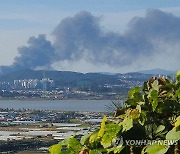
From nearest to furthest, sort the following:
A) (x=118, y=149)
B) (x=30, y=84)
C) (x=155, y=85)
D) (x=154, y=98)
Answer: (x=118, y=149), (x=154, y=98), (x=155, y=85), (x=30, y=84)

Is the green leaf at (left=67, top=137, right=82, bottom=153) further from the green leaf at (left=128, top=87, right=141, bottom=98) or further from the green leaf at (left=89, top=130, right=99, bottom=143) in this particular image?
the green leaf at (left=128, top=87, right=141, bottom=98)

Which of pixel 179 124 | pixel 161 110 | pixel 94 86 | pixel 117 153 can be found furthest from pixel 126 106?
pixel 94 86

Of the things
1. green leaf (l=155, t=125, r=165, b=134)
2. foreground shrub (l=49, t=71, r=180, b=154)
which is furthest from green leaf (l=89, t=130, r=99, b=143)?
green leaf (l=155, t=125, r=165, b=134)

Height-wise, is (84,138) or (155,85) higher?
(155,85)

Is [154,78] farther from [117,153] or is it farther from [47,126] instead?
[47,126]

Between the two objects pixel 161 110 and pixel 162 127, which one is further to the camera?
pixel 161 110

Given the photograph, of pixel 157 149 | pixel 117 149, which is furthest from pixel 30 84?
pixel 157 149

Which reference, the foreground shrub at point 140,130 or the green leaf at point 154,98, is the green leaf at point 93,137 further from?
the green leaf at point 154,98

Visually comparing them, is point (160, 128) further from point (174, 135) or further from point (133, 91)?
point (133, 91)
